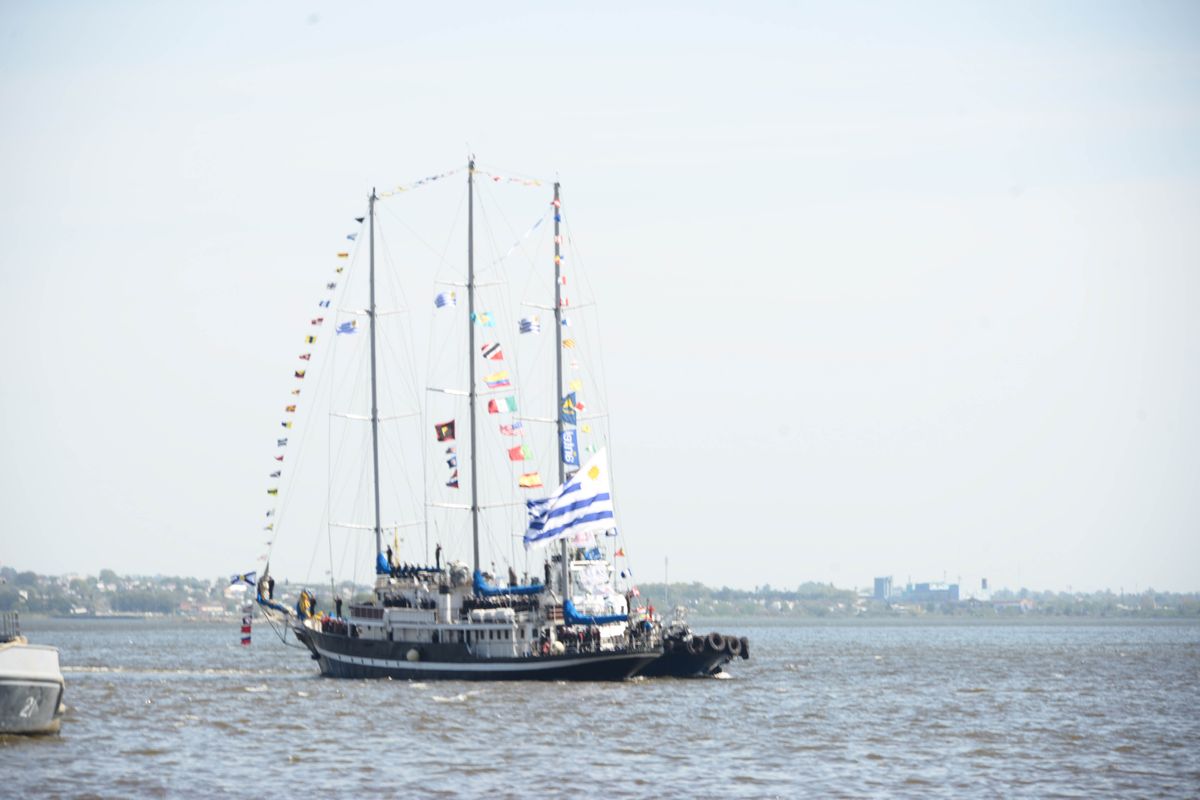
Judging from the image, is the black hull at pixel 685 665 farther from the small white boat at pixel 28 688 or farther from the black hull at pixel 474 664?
the small white boat at pixel 28 688

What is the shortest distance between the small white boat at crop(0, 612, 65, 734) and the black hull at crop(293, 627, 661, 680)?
30.1 meters

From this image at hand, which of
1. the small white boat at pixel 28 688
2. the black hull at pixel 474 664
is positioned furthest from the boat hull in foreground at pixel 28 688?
the black hull at pixel 474 664

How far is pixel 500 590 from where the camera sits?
91.3 m

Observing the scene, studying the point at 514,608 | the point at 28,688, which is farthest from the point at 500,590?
the point at 28,688

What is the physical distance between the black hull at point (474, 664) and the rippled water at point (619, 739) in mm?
1129

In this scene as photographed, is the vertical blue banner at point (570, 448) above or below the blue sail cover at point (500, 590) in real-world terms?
above

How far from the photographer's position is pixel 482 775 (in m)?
53.4

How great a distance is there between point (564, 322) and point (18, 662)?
144ft

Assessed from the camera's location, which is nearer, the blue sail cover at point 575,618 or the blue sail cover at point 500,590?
the blue sail cover at point 575,618

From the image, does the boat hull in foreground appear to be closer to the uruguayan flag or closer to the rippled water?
the rippled water

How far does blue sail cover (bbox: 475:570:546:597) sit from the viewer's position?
90750 millimetres

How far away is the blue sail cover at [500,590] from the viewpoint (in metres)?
90.8

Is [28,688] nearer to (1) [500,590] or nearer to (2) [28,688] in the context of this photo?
(2) [28,688]

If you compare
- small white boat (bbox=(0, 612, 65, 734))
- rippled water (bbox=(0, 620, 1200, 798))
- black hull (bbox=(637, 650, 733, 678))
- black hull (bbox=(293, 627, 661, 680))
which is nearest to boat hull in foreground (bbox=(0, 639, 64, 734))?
small white boat (bbox=(0, 612, 65, 734))
